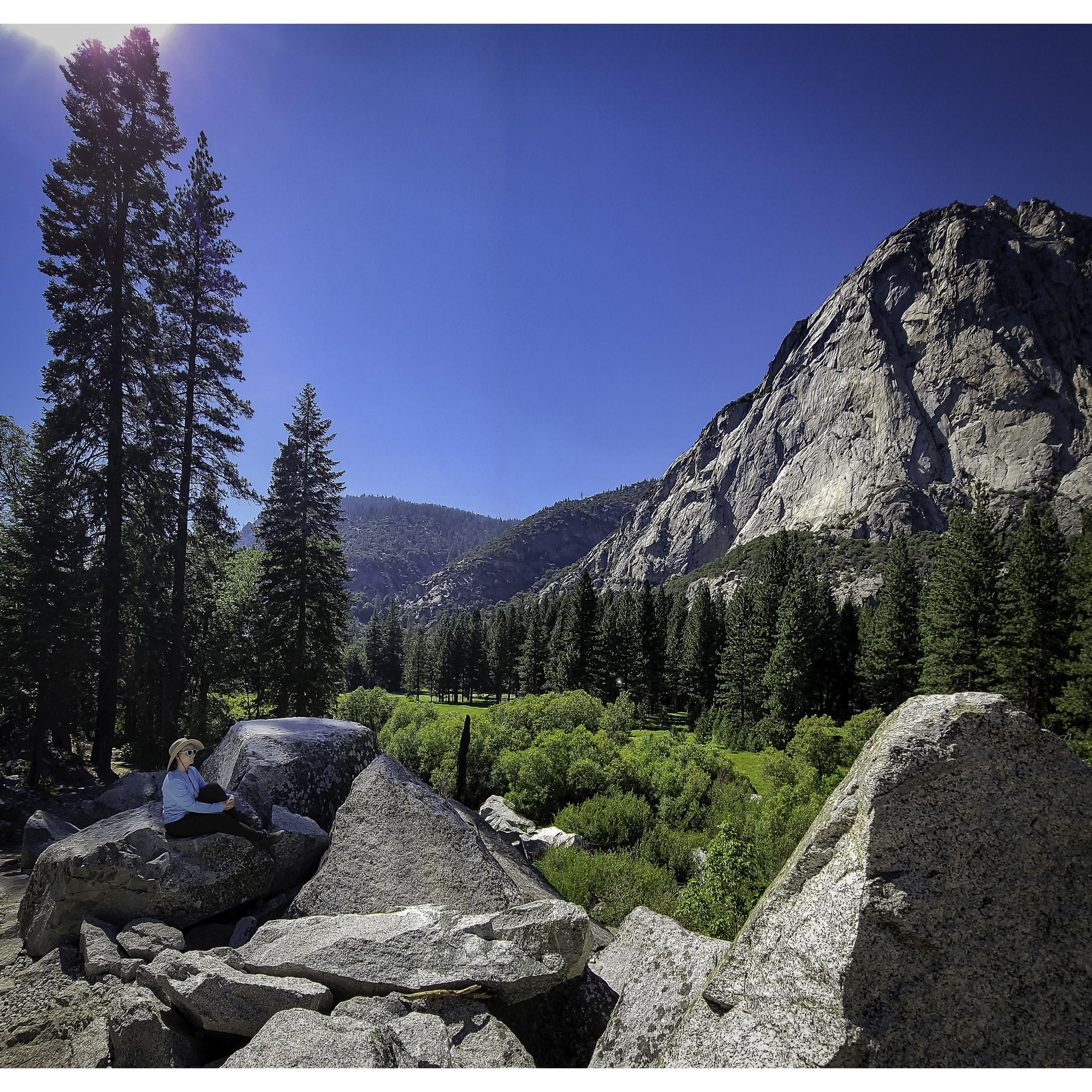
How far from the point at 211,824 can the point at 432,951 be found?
10.6 feet

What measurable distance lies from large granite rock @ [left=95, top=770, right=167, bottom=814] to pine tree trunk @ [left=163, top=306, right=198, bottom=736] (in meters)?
8.04

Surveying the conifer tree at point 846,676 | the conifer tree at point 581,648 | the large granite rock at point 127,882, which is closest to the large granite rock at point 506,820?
the large granite rock at point 127,882

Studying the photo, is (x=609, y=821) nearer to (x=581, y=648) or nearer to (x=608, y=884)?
(x=608, y=884)

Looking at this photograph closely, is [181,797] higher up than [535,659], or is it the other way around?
[181,797]

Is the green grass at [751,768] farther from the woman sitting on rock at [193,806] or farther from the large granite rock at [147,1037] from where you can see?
the large granite rock at [147,1037]

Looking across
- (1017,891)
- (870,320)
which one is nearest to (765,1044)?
(1017,891)

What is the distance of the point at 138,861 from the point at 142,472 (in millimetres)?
15363

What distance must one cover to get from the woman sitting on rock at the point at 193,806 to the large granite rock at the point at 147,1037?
1822 millimetres

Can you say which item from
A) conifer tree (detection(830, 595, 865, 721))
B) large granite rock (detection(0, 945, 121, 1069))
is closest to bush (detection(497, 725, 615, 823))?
large granite rock (detection(0, 945, 121, 1069))

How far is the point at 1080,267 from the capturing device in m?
158

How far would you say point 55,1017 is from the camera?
477 centimetres

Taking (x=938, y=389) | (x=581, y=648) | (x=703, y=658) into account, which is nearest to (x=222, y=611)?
(x=581, y=648)

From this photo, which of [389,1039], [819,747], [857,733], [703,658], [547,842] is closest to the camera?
[389,1039]

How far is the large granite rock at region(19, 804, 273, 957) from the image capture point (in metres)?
5.64
